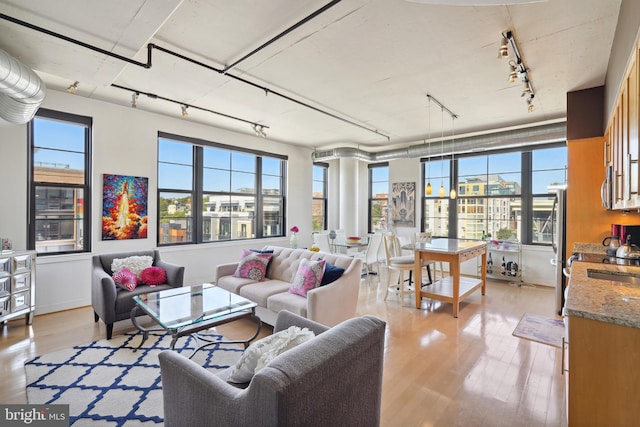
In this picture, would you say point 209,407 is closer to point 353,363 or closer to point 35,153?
point 353,363

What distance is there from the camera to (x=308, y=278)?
131 inches

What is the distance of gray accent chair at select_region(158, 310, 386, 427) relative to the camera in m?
1.09

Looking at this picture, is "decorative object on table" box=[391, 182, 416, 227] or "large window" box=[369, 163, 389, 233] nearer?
"decorative object on table" box=[391, 182, 416, 227]

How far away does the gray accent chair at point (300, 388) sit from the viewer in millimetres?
1088

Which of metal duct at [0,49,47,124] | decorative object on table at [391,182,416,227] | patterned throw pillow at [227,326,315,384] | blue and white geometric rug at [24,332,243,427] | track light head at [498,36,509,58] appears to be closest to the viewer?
patterned throw pillow at [227,326,315,384]

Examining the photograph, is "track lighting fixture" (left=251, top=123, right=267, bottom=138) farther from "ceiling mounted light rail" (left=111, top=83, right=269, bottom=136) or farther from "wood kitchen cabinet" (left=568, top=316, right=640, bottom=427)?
"wood kitchen cabinet" (left=568, top=316, right=640, bottom=427)

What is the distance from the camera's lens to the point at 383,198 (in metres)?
7.95

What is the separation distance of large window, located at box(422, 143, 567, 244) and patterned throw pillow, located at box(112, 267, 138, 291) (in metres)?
6.02

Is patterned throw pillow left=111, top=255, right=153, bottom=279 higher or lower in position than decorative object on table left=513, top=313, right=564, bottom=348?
higher

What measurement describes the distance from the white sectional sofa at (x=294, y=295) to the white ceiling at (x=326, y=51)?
218 centimetres

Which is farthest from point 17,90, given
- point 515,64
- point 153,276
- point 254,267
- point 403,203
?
point 403,203

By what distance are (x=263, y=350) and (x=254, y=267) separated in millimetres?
2590

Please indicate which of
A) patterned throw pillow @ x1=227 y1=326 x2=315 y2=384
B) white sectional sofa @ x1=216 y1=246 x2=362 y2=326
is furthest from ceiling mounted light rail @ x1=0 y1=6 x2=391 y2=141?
patterned throw pillow @ x1=227 y1=326 x2=315 y2=384

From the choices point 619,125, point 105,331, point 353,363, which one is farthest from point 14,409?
point 619,125
